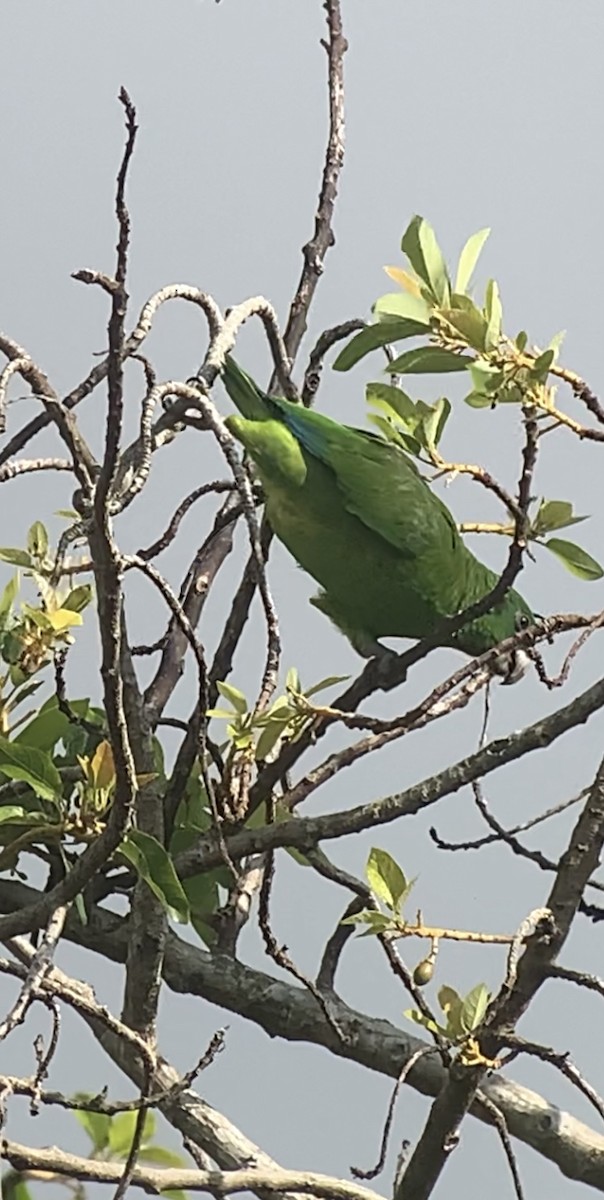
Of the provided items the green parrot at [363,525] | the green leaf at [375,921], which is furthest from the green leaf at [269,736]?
the green parrot at [363,525]

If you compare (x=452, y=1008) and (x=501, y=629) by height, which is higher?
(x=501, y=629)

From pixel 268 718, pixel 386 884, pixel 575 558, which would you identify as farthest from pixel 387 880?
pixel 575 558

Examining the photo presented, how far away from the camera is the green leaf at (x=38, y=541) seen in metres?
0.79

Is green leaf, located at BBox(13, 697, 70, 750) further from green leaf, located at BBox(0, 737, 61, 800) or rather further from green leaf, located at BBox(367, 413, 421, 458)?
green leaf, located at BBox(367, 413, 421, 458)

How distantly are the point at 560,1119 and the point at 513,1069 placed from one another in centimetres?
51

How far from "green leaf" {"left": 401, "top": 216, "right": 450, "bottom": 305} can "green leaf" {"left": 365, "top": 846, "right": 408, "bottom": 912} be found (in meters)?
0.29

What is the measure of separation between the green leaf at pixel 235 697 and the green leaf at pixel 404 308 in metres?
0.22

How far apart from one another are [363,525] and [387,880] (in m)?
0.43

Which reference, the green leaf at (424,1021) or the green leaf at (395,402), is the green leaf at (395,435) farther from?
the green leaf at (424,1021)

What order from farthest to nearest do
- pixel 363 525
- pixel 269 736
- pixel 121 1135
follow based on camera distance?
pixel 363 525, pixel 121 1135, pixel 269 736

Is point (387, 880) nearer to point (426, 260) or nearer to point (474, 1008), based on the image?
point (474, 1008)

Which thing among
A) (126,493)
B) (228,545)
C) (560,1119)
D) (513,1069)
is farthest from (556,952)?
(513,1069)

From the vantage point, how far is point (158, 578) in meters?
0.56

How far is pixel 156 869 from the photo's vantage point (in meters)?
0.65
